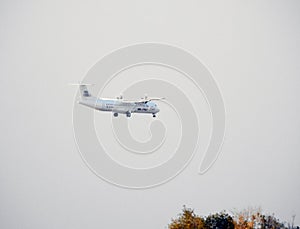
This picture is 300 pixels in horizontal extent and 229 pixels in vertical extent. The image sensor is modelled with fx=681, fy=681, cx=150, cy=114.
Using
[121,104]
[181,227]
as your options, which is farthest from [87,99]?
[181,227]

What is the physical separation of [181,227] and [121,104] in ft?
149

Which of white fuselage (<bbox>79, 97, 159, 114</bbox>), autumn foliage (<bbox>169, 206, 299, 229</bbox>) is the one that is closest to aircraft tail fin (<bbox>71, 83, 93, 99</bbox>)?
white fuselage (<bbox>79, 97, 159, 114</bbox>)

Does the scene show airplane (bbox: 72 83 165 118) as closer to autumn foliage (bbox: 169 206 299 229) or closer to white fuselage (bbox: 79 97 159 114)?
white fuselage (bbox: 79 97 159 114)

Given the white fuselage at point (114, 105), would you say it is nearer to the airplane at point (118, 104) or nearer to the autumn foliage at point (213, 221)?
the airplane at point (118, 104)

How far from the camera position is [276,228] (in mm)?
169750

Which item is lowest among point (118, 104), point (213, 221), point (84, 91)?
point (213, 221)

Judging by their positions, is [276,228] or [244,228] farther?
[276,228]

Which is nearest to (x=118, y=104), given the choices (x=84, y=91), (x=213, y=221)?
(x=84, y=91)

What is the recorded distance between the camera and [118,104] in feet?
590

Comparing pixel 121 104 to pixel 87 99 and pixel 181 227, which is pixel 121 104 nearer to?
pixel 87 99

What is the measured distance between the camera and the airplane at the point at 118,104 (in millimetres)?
180375

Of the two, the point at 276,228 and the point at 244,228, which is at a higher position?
the point at 276,228

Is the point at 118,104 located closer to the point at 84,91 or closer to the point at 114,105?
the point at 114,105

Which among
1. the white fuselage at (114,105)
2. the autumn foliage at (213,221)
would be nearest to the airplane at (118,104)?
the white fuselage at (114,105)
